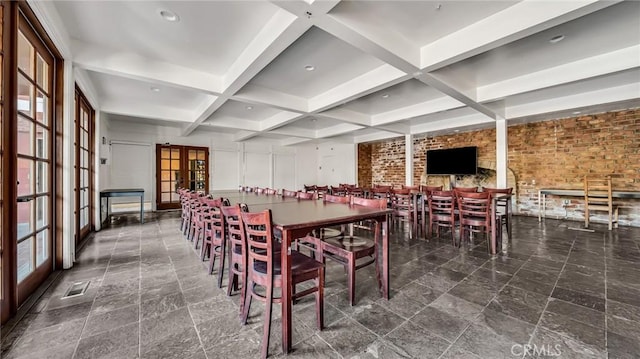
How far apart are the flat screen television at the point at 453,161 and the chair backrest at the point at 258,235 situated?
7.16m

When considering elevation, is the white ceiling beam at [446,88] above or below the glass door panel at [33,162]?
above

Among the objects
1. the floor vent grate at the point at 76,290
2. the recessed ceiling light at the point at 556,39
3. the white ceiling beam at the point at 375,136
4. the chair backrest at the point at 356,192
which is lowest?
the floor vent grate at the point at 76,290

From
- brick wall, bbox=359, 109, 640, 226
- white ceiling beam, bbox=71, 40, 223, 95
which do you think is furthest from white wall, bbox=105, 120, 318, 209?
brick wall, bbox=359, 109, 640, 226

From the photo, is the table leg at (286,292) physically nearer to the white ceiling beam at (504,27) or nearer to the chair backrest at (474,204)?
the white ceiling beam at (504,27)

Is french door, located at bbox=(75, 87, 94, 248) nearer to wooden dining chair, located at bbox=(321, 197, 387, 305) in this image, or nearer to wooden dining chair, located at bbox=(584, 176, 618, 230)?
wooden dining chair, located at bbox=(321, 197, 387, 305)

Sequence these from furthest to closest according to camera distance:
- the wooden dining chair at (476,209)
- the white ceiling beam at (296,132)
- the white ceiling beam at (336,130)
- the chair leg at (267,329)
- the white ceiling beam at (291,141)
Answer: the white ceiling beam at (291,141) → the white ceiling beam at (296,132) → the white ceiling beam at (336,130) → the wooden dining chair at (476,209) → the chair leg at (267,329)

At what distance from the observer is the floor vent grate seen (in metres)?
2.28

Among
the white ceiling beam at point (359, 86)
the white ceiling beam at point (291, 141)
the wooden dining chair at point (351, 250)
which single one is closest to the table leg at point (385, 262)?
the wooden dining chair at point (351, 250)

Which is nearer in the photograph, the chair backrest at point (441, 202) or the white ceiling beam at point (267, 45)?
the white ceiling beam at point (267, 45)

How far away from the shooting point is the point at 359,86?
4152 mm

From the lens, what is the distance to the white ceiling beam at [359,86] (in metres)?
3.67

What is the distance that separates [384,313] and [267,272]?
1022 millimetres

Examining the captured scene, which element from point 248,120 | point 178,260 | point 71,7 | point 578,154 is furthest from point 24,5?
point 578,154

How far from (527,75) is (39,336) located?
637 cm
